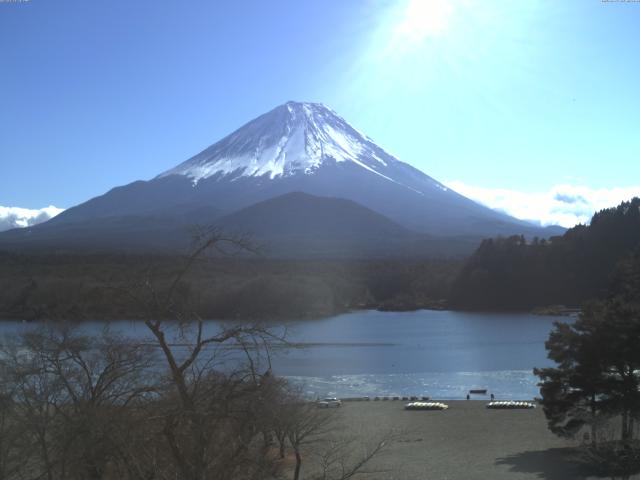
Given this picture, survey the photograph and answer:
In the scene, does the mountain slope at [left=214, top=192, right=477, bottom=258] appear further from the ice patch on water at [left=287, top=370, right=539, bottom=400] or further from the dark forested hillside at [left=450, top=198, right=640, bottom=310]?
the ice patch on water at [left=287, top=370, right=539, bottom=400]

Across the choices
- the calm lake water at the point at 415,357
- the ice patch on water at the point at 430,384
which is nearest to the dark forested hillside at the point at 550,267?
the calm lake water at the point at 415,357

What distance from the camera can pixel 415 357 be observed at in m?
20.9

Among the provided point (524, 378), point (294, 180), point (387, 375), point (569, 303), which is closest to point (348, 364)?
point (387, 375)

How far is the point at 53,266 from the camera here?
2903cm

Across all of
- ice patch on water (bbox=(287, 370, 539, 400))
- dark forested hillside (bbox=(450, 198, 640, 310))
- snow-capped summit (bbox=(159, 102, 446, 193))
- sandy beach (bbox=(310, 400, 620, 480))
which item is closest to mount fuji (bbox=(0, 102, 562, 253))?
snow-capped summit (bbox=(159, 102, 446, 193))

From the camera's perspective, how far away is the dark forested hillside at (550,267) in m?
38.1

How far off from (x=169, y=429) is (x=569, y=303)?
3779 centimetres

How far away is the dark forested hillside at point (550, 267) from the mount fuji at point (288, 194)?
18251 millimetres

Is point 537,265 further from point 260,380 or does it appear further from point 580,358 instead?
point 260,380

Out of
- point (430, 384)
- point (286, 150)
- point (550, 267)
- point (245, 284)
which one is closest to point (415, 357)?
point (430, 384)

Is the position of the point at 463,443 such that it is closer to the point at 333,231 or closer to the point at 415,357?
the point at 415,357

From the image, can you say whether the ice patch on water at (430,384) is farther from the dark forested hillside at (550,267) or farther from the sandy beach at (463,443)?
the dark forested hillside at (550,267)

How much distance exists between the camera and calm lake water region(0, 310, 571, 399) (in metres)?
16.0

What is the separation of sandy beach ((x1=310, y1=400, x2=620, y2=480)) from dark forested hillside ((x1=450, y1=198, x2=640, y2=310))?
26038mm
